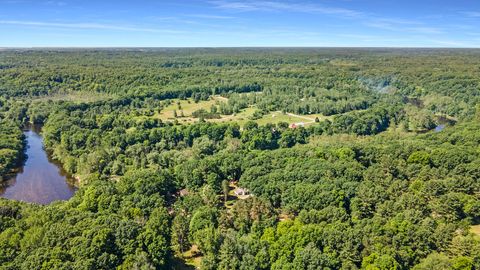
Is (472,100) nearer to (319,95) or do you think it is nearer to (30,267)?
(319,95)

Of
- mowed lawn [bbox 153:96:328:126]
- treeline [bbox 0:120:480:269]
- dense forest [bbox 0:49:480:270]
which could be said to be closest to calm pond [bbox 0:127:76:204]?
dense forest [bbox 0:49:480:270]

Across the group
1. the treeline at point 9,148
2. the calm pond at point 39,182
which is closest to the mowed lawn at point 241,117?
the calm pond at point 39,182

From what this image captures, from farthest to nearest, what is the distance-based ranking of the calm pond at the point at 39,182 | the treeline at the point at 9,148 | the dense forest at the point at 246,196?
the treeline at the point at 9,148 < the calm pond at the point at 39,182 < the dense forest at the point at 246,196

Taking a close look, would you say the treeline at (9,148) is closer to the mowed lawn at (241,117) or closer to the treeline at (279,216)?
the treeline at (279,216)

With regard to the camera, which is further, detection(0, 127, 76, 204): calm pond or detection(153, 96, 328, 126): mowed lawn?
detection(153, 96, 328, 126): mowed lawn

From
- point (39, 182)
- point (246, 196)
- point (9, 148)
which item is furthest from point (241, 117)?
point (9, 148)

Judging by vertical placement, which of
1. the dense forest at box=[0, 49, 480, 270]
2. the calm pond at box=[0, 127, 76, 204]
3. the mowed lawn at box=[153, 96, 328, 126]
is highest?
the dense forest at box=[0, 49, 480, 270]

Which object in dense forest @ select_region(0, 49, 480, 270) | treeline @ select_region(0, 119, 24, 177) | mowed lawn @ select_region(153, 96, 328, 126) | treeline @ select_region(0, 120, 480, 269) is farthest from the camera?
mowed lawn @ select_region(153, 96, 328, 126)

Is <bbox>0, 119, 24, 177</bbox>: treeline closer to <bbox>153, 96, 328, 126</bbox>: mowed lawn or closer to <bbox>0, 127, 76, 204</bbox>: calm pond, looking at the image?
<bbox>0, 127, 76, 204</bbox>: calm pond

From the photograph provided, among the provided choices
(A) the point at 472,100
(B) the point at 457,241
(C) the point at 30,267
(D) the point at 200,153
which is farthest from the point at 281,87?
(C) the point at 30,267
